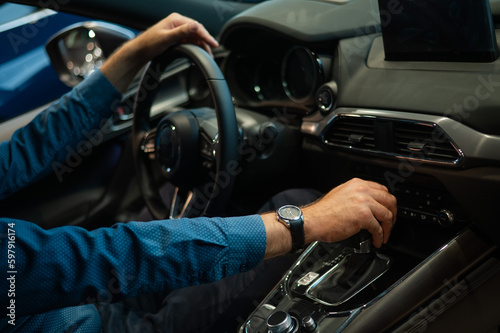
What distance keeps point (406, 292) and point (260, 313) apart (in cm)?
32

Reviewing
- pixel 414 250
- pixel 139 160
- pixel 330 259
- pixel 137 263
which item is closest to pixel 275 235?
pixel 137 263

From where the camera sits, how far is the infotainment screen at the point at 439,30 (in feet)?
3.39

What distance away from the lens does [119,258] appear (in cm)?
84

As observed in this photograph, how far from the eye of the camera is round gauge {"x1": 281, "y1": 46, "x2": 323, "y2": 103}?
1408 millimetres

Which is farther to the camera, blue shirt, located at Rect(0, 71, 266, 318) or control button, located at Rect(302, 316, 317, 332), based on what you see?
control button, located at Rect(302, 316, 317, 332)

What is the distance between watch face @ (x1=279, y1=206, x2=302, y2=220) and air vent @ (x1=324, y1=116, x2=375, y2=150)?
37cm

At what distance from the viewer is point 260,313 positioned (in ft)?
3.75

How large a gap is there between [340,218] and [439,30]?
1.57 feet

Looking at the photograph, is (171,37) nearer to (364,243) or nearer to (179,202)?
(179,202)

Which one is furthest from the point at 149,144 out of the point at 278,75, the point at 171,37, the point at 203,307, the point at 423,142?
the point at 423,142

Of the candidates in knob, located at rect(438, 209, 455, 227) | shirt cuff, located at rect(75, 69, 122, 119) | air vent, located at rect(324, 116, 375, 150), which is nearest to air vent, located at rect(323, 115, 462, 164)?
air vent, located at rect(324, 116, 375, 150)

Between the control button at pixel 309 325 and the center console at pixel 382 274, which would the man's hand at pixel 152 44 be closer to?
the center console at pixel 382 274

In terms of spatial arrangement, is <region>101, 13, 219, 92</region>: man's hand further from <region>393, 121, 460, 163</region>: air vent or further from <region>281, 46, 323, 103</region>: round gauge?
<region>393, 121, 460, 163</region>: air vent

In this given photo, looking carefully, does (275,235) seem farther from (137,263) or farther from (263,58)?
(263,58)
